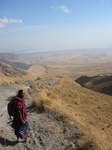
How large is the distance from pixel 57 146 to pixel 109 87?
108 ft

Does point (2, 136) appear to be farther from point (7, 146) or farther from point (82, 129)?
point (82, 129)

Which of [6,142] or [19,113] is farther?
[6,142]

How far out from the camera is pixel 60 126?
1116cm

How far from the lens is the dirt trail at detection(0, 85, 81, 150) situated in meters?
8.92

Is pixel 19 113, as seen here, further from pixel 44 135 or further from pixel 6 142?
pixel 44 135

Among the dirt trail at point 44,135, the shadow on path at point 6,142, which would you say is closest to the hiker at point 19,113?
the shadow on path at point 6,142

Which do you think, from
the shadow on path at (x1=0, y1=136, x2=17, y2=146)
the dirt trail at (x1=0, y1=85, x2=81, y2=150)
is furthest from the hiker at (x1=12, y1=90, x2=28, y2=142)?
the dirt trail at (x1=0, y1=85, x2=81, y2=150)

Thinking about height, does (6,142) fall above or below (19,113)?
below

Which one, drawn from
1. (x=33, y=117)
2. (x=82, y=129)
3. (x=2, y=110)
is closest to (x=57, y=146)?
(x=82, y=129)

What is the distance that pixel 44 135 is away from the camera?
33.4 ft

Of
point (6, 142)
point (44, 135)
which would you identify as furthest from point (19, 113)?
point (44, 135)

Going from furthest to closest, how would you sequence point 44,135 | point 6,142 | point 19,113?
point 44,135
point 6,142
point 19,113

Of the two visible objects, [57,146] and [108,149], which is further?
[57,146]

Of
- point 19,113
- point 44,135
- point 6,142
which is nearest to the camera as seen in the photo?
point 19,113
